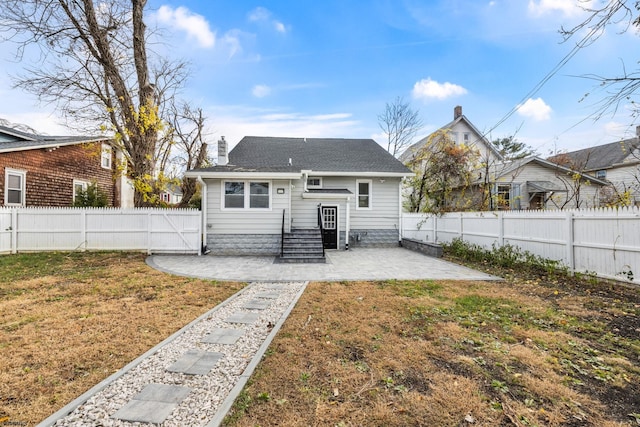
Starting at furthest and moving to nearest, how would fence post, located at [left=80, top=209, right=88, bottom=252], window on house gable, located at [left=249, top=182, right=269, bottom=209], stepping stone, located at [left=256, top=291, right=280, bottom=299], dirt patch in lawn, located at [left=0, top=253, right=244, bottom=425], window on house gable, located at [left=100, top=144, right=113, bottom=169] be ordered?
window on house gable, located at [left=100, top=144, right=113, bottom=169], window on house gable, located at [left=249, top=182, right=269, bottom=209], fence post, located at [left=80, top=209, right=88, bottom=252], stepping stone, located at [left=256, top=291, right=280, bottom=299], dirt patch in lawn, located at [left=0, top=253, right=244, bottom=425]

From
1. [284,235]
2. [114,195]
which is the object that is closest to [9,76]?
[114,195]

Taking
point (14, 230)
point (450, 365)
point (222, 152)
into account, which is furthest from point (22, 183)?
point (450, 365)

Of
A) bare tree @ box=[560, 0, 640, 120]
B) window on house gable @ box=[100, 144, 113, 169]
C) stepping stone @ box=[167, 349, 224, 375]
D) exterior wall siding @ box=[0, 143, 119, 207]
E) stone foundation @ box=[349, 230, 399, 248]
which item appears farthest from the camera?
window on house gable @ box=[100, 144, 113, 169]

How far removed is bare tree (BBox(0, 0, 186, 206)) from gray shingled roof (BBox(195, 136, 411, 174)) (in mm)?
3470

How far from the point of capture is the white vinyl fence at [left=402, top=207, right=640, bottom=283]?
18.9 ft

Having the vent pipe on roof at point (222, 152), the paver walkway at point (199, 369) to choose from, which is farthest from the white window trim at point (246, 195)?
the paver walkway at point (199, 369)

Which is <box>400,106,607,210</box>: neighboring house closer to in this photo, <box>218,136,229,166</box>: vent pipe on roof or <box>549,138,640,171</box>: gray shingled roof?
<box>549,138,640,171</box>: gray shingled roof

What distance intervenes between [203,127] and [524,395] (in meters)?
19.1

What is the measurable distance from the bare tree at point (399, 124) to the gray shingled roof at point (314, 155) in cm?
716

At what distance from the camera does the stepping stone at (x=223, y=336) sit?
3.66 metres

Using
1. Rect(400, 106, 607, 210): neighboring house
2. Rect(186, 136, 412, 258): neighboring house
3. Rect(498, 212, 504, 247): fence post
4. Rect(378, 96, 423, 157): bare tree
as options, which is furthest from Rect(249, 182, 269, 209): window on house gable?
Rect(378, 96, 423, 157): bare tree

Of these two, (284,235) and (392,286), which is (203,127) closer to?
(284,235)

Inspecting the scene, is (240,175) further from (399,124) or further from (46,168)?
(399,124)

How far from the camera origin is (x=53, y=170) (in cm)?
1346
